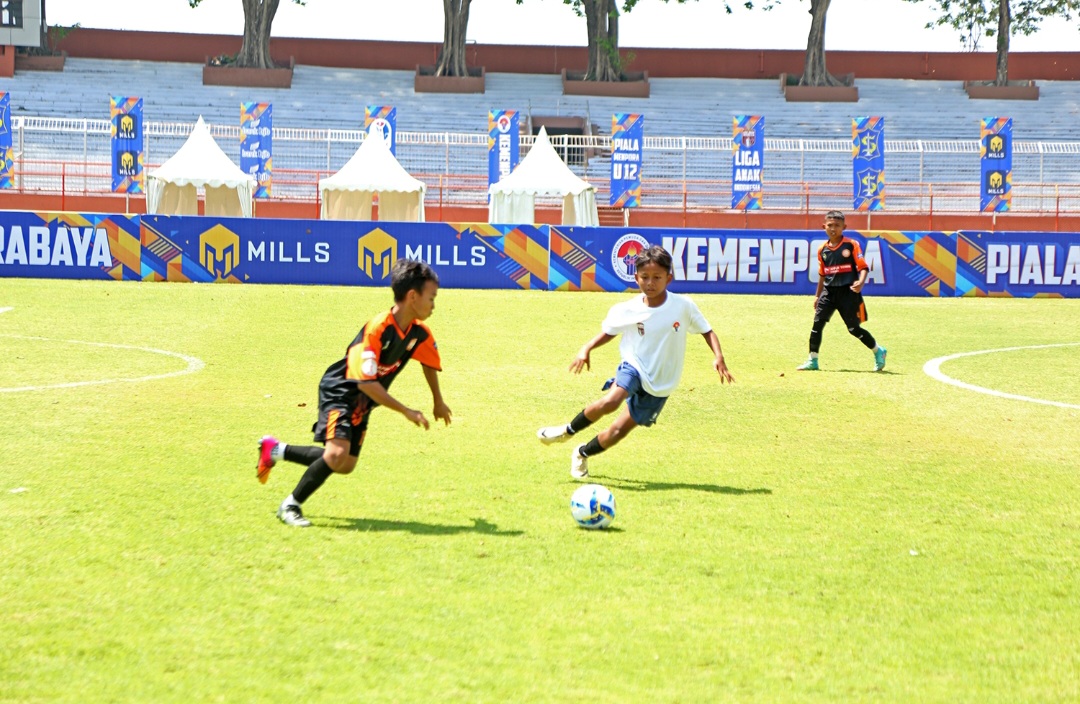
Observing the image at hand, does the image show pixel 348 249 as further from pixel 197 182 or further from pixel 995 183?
pixel 995 183

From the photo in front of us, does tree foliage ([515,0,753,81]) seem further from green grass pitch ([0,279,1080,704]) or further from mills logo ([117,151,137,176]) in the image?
green grass pitch ([0,279,1080,704])

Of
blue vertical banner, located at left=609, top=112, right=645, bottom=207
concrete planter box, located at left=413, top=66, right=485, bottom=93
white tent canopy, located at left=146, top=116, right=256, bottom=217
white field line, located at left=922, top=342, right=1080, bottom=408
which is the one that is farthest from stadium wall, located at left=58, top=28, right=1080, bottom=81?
white field line, located at left=922, top=342, right=1080, bottom=408

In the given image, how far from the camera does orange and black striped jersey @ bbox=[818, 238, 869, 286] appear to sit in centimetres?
1570

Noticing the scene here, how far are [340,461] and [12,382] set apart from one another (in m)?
6.69

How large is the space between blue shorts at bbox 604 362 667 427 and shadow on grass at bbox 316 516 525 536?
182 cm

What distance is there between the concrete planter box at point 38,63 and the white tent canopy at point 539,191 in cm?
2690

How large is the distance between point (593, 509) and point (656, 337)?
2016 millimetres

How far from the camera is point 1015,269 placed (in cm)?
2922

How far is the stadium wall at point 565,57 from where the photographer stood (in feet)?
191

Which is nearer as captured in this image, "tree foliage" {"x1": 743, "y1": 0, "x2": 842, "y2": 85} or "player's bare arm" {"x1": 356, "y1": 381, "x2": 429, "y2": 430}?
"player's bare arm" {"x1": 356, "y1": 381, "x2": 429, "y2": 430}

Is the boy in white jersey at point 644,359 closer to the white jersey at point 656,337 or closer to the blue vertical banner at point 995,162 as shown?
the white jersey at point 656,337

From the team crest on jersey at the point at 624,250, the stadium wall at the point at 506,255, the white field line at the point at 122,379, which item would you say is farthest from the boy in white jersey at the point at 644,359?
the team crest on jersey at the point at 624,250

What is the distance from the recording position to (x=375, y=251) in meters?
28.2

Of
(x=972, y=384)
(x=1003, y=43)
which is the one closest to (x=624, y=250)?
(x=972, y=384)
